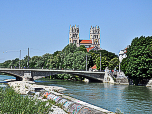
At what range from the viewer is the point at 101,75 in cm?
8269

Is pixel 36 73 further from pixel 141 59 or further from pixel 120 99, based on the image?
pixel 120 99

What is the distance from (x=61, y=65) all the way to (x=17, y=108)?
90985mm

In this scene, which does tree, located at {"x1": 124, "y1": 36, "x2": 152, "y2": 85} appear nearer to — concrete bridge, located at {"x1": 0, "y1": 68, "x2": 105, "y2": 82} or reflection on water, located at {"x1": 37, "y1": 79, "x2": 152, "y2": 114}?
reflection on water, located at {"x1": 37, "y1": 79, "x2": 152, "y2": 114}

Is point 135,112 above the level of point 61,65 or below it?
below

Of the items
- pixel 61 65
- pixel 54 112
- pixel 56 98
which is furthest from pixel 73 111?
pixel 61 65

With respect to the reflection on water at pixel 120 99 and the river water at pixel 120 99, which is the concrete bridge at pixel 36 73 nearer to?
the river water at pixel 120 99

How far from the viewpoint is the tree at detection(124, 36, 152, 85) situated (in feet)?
199

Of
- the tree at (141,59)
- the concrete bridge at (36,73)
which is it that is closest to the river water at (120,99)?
the tree at (141,59)

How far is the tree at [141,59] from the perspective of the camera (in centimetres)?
6069

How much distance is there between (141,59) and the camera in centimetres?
6081

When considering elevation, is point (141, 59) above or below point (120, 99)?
above

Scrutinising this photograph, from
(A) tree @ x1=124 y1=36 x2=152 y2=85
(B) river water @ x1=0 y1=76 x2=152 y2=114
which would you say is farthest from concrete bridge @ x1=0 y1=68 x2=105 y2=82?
(B) river water @ x1=0 y1=76 x2=152 y2=114

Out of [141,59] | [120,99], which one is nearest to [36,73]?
[141,59]

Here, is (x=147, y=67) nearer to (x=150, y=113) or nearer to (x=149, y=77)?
(x=149, y=77)
